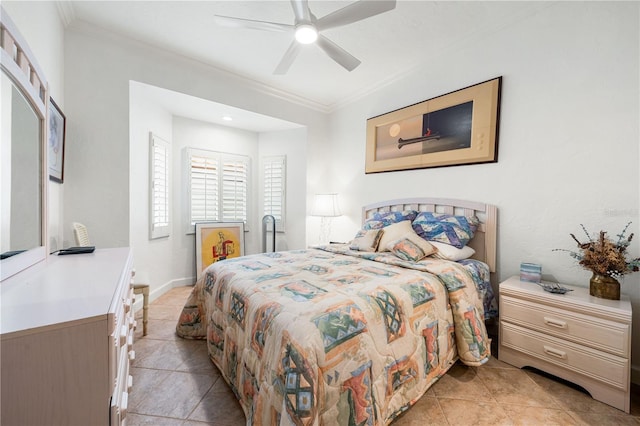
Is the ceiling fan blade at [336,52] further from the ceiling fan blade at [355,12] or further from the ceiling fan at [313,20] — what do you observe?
the ceiling fan blade at [355,12]

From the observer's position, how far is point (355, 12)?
182 cm

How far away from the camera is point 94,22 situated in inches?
94.5

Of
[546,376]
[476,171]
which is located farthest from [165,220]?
[546,376]

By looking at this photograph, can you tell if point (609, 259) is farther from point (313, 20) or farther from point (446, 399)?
point (313, 20)

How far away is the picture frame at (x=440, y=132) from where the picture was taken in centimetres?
248

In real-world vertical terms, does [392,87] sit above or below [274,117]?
above

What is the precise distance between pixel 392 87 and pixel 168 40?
2.62 metres

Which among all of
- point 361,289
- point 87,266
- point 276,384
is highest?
point 87,266

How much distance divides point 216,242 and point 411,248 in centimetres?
301

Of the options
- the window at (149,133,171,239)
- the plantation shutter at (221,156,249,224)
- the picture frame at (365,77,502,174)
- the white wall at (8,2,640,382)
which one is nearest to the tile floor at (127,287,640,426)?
the white wall at (8,2,640,382)

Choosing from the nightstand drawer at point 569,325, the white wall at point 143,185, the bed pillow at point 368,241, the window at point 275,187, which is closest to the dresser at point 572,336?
the nightstand drawer at point 569,325

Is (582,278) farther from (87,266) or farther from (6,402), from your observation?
(87,266)

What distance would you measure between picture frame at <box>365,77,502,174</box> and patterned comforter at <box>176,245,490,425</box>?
1.21 m

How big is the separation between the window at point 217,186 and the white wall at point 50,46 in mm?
1683
